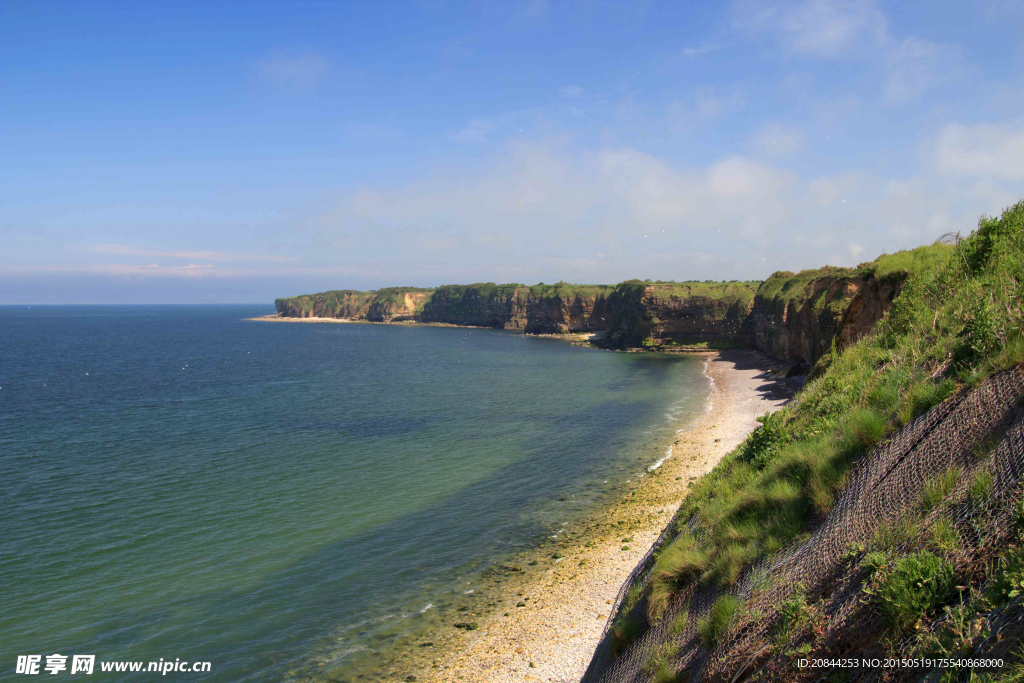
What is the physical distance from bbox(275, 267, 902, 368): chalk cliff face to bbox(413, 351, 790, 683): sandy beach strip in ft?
41.2

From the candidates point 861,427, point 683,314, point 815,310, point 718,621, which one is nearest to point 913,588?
point 718,621

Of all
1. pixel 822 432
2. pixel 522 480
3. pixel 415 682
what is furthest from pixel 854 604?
pixel 522 480

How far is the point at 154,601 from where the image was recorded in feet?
59.9

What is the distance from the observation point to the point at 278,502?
26625 millimetres

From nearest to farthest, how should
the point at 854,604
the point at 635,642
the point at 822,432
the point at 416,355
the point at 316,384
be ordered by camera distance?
1. the point at 854,604
2. the point at 635,642
3. the point at 822,432
4. the point at 316,384
5. the point at 416,355

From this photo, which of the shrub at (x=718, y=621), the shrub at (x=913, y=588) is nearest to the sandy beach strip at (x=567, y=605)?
the shrub at (x=718, y=621)

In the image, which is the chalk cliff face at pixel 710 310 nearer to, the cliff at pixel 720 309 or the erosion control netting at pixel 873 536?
the cliff at pixel 720 309

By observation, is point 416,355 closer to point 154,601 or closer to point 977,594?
point 154,601

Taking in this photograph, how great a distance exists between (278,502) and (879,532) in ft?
86.7

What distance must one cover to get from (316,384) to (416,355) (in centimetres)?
3725

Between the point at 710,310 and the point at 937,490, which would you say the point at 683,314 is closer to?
the point at 710,310

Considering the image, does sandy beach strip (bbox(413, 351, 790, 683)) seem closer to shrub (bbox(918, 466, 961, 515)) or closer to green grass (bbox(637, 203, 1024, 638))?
green grass (bbox(637, 203, 1024, 638))

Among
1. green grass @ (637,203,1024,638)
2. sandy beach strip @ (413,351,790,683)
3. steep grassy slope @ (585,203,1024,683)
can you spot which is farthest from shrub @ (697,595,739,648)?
sandy beach strip @ (413,351,790,683)

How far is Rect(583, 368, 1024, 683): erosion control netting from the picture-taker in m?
5.33
